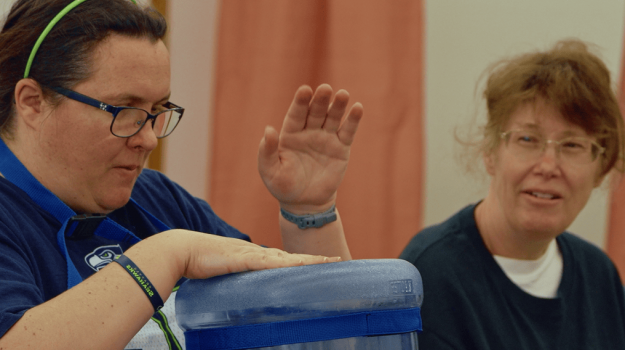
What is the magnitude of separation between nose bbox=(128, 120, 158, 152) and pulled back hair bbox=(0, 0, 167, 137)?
12 centimetres

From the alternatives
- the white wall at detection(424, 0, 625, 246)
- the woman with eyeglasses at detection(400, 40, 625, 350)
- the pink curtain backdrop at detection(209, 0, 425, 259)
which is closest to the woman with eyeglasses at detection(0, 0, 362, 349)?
the woman with eyeglasses at detection(400, 40, 625, 350)

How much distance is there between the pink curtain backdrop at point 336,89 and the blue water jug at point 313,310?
47.2 inches

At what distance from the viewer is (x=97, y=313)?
2.27ft

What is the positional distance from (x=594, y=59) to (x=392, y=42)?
25.3 inches

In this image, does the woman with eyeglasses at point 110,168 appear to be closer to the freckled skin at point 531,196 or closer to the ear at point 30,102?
the ear at point 30,102

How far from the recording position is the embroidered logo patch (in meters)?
0.95

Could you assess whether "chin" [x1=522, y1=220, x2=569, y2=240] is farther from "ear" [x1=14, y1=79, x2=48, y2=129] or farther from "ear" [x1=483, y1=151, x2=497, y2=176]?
"ear" [x1=14, y1=79, x2=48, y2=129]

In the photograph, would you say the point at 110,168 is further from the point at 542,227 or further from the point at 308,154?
the point at 542,227

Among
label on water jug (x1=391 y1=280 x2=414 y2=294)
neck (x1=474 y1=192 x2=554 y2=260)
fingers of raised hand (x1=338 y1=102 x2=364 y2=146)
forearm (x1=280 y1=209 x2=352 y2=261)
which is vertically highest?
fingers of raised hand (x1=338 y1=102 x2=364 y2=146)

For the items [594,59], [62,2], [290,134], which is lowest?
[290,134]

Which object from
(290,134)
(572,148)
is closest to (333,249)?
(290,134)

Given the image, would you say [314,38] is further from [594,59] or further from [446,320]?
[446,320]

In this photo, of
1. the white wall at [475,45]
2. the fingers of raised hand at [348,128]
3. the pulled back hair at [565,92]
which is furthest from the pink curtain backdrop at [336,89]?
the fingers of raised hand at [348,128]

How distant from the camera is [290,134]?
111 centimetres
